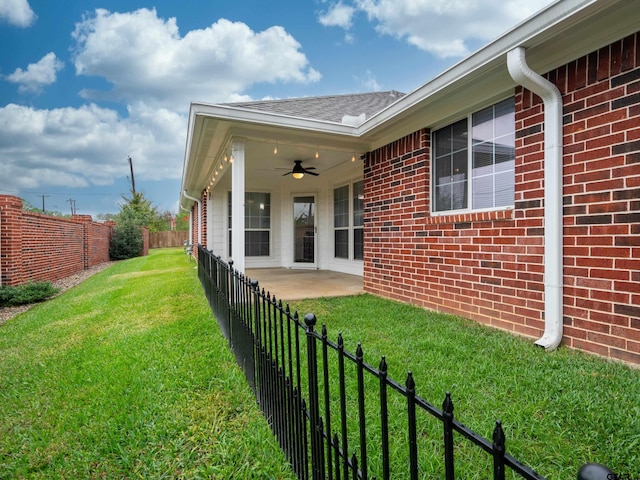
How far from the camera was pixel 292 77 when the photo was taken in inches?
873

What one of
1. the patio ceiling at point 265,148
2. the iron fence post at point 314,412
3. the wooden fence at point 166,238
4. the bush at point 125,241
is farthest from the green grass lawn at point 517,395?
the wooden fence at point 166,238

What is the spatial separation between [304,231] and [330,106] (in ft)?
12.6

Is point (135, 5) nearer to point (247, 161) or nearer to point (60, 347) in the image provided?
point (247, 161)

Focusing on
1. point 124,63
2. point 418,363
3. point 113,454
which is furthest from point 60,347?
point 124,63

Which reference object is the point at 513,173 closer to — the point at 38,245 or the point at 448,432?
the point at 448,432

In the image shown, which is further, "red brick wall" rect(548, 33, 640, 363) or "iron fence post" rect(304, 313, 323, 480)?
"red brick wall" rect(548, 33, 640, 363)

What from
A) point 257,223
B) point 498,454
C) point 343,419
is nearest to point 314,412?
point 343,419

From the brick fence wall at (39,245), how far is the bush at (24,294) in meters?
0.39

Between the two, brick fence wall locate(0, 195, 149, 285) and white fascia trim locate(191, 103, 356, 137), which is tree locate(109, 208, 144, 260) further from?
white fascia trim locate(191, 103, 356, 137)

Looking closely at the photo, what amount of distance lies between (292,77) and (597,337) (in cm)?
2287

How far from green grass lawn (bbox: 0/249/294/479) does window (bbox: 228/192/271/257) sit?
5523 mm

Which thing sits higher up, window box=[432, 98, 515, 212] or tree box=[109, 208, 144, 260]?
window box=[432, 98, 515, 212]

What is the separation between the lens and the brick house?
8.40ft

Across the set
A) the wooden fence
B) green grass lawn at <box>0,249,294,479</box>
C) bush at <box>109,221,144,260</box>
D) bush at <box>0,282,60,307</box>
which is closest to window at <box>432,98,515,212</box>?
green grass lawn at <box>0,249,294,479</box>
